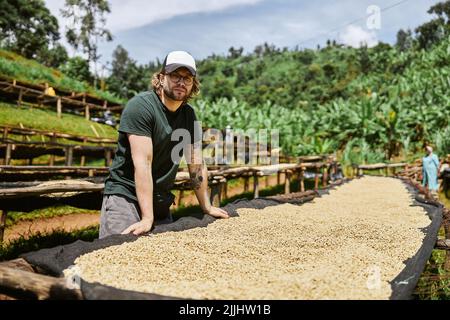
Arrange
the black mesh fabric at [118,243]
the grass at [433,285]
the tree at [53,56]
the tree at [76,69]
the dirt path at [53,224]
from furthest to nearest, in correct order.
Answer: the tree at [53,56], the tree at [76,69], the dirt path at [53,224], the grass at [433,285], the black mesh fabric at [118,243]

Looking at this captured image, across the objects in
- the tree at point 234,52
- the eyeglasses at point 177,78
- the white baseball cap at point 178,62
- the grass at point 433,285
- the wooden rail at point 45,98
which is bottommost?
the grass at point 433,285

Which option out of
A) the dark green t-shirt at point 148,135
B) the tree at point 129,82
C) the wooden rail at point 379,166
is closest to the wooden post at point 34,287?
the dark green t-shirt at point 148,135

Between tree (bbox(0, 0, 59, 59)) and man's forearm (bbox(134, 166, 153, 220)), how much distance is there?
34.0 m

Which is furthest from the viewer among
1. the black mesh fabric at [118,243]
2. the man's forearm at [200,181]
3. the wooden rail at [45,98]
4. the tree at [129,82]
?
the tree at [129,82]

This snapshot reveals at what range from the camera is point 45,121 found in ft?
45.3

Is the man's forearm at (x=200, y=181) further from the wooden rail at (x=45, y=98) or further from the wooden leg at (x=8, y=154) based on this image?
the wooden rail at (x=45, y=98)

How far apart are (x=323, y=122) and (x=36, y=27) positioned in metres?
30.6

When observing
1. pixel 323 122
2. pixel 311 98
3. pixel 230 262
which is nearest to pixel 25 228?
pixel 230 262

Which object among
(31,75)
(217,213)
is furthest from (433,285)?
(31,75)

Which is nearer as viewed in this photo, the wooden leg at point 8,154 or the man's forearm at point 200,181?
the man's forearm at point 200,181

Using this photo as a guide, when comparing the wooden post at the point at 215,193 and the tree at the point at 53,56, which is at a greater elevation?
the tree at the point at 53,56

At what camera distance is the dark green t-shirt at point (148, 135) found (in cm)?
213

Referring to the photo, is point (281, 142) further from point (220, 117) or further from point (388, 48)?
point (388, 48)
